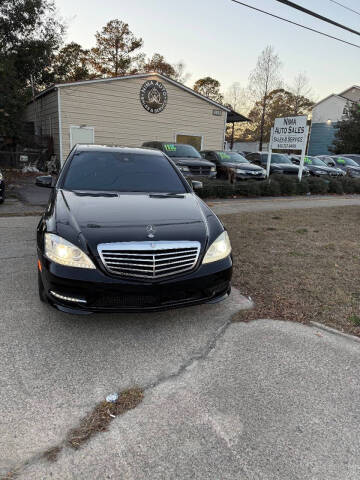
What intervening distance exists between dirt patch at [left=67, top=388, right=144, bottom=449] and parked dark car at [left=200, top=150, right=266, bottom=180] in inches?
433

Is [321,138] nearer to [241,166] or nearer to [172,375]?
[241,166]

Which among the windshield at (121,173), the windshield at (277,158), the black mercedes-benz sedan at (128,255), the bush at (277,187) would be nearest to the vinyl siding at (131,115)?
the windshield at (277,158)

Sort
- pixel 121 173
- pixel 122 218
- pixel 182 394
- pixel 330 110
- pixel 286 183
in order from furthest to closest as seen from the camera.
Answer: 1. pixel 330 110
2. pixel 286 183
3. pixel 121 173
4. pixel 122 218
5. pixel 182 394

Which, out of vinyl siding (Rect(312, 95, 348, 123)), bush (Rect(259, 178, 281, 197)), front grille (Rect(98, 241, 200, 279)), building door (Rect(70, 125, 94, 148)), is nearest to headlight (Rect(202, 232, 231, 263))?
front grille (Rect(98, 241, 200, 279))

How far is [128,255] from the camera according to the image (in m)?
2.69

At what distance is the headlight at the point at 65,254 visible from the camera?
2662mm

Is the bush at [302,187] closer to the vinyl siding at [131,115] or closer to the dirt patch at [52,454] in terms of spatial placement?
the vinyl siding at [131,115]

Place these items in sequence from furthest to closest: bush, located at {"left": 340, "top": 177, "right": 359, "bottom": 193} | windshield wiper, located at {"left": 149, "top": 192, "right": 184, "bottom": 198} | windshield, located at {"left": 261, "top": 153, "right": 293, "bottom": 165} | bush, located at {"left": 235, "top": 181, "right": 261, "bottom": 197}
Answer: windshield, located at {"left": 261, "top": 153, "right": 293, "bottom": 165} → bush, located at {"left": 340, "top": 177, "right": 359, "bottom": 193} → bush, located at {"left": 235, "top": 181, "right": 261, "bottom": 197} → windshield wiper, located at {"left": 149, "top": 192, "right": 184, "bottom": 198}

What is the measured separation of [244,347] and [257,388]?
510mm

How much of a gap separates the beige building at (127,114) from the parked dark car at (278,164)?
3.21 m

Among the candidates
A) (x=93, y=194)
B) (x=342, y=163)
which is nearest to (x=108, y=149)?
(x=93, y=194)

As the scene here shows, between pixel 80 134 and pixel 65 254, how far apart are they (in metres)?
14.5

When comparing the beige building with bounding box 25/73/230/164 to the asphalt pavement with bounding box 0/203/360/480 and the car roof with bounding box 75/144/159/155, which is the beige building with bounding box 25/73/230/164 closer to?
the car roof with bounding box 75/144/159/155

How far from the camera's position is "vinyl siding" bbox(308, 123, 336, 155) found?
38875mm
